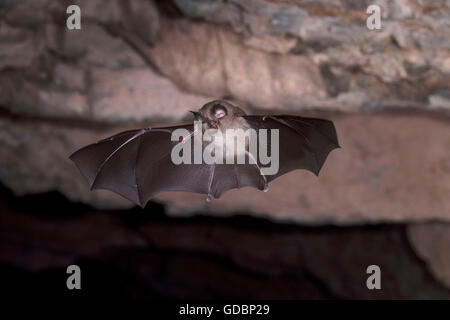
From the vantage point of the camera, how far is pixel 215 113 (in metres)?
2.73

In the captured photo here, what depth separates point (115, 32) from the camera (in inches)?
154

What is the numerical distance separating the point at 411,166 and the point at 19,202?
174 inches

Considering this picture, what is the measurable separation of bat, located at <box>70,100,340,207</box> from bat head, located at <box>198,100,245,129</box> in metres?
0.29

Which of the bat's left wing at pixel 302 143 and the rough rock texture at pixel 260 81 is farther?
the rough rock texture at pixel 260 81

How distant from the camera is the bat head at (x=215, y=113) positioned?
2.73 m

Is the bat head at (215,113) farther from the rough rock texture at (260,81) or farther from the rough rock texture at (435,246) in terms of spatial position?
the rough rock texture at (435,246)

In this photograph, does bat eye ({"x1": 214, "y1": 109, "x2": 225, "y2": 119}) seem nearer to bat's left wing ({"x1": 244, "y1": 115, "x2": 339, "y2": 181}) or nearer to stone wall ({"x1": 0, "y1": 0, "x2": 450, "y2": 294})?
bat's left wing ({"x1": 244, "y1": 115, "x2": 339, "y2": 181})

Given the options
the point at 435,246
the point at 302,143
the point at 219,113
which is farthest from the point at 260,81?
the point at 435,246

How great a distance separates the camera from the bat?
311 centimetres

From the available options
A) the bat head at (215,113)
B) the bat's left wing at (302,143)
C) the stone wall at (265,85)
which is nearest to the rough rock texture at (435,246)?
the stone wall at (265,85)

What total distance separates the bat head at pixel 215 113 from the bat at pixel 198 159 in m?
0.29

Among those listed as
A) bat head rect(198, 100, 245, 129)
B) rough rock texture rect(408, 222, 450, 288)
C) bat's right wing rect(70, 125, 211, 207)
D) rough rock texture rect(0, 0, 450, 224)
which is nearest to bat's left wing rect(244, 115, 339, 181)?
bat head rect(198, 100, 245, 129)

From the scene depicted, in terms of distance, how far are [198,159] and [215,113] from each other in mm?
553
